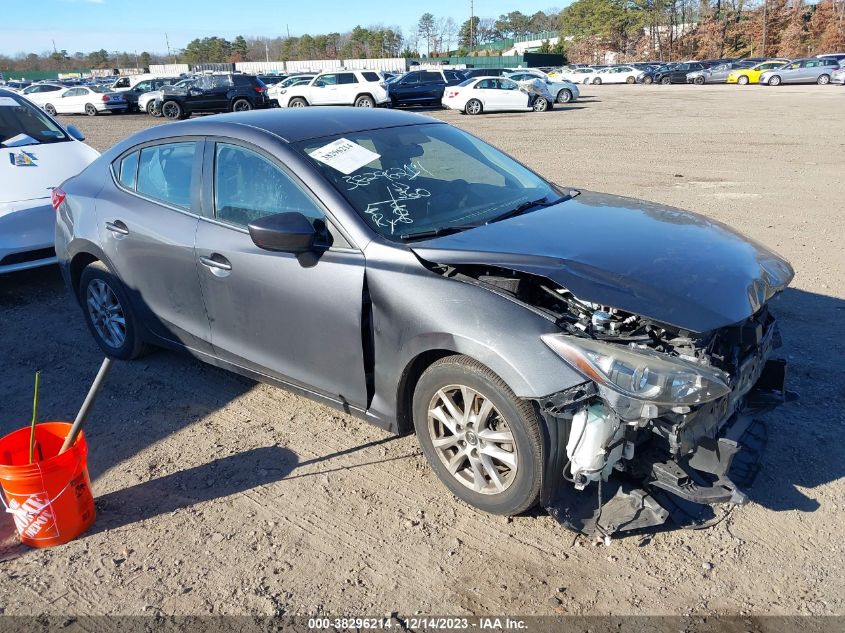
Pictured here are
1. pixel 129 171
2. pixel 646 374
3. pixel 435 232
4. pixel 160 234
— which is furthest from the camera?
pixel 129 171

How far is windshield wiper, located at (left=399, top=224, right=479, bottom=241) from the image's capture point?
11.0ft

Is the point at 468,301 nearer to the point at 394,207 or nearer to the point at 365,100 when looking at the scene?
the point at 394,207

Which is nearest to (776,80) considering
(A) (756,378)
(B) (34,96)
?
(B) (34,96)

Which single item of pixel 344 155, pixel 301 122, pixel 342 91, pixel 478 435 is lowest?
pixel 478 435

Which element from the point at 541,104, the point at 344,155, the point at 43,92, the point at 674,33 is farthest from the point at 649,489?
the point at 674,33

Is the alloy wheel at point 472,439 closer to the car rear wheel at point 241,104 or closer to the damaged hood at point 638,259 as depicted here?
the damaged hood at point 638,259

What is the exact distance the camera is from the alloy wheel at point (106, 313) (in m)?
4.82

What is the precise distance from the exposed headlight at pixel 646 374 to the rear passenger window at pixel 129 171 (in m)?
3.21

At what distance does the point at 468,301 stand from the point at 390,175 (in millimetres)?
1106

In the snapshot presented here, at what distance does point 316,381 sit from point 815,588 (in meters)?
2.41

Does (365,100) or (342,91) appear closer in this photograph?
(365,100)

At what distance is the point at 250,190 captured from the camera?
147 inches

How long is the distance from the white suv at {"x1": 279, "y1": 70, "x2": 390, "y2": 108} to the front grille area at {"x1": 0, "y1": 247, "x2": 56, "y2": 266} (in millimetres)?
22590

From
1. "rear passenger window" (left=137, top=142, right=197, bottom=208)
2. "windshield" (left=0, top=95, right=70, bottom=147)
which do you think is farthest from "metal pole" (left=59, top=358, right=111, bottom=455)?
"windshield" (left=0, top=95, right=70, bottom=147)
